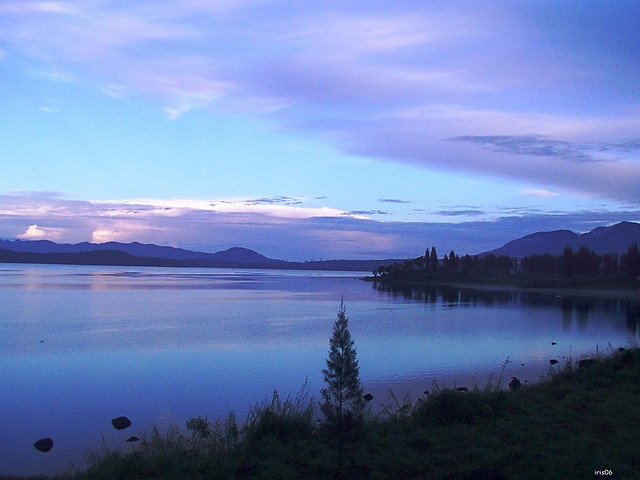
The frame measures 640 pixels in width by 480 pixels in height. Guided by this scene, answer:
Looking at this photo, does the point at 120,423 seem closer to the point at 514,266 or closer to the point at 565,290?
the point at 565,290

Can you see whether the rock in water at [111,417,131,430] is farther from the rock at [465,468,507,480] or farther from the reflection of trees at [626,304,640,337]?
the reflection of trees at [626,304,640,337]

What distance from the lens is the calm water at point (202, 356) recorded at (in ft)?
39.7

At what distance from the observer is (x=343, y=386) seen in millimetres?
6973

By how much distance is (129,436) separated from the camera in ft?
35.6

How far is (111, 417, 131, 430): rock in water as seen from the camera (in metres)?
11.4

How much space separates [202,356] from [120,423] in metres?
8.04

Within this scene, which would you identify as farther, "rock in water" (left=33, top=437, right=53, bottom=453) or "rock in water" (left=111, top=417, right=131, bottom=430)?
"rock in water" (left=111, top=417, right=131, bottom=430)

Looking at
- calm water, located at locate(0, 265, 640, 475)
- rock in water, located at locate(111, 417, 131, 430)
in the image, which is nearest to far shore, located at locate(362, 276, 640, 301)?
calm water, located at locate(0, 265, 640, 475)

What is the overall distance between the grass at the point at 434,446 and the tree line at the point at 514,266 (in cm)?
8985

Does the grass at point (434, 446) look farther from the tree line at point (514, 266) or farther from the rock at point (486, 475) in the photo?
the tree line at point (514, 266)

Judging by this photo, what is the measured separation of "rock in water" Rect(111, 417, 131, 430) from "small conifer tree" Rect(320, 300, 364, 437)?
603cm

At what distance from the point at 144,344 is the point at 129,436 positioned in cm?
1166

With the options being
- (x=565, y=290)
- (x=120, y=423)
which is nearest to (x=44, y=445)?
(x=120, y=423)

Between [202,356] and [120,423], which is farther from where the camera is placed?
[202,356]
